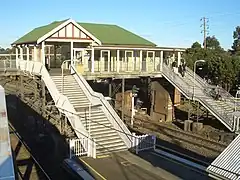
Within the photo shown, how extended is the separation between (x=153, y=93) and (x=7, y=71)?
11814 mm

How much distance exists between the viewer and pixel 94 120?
16797 millimetres

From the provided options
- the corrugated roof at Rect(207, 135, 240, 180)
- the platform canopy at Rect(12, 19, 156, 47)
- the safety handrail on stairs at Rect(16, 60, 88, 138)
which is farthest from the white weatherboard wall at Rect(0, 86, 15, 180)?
the platform canopy at Rect(12, 19, 156, 47)

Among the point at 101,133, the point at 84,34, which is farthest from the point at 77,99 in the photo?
the point at 84,34

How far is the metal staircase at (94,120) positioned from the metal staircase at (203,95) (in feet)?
28.2

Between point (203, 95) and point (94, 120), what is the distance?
34.0 feet

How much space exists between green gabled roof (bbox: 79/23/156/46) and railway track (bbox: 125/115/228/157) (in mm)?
6339

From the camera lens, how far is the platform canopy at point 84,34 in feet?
71.9

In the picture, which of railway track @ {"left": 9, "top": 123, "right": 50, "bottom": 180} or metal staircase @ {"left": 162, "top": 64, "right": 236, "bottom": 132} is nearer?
railway track @ {"left": 9, "top": 123, "right": 50, "bottom": 180}

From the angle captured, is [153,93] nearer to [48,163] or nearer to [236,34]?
[48,163]

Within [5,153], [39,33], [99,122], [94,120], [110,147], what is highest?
[39,33]

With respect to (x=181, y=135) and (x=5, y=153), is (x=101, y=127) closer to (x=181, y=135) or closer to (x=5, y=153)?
(x=181, y=135)

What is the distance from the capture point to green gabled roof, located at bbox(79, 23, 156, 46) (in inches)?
1037

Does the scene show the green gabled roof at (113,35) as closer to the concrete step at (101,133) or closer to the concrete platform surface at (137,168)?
the concrete step at (101,133)

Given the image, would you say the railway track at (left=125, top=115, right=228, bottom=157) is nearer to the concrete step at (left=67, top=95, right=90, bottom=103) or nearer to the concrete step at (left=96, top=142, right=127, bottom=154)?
the concrete step at (left=96, top=142, right=127, bottom=154)
